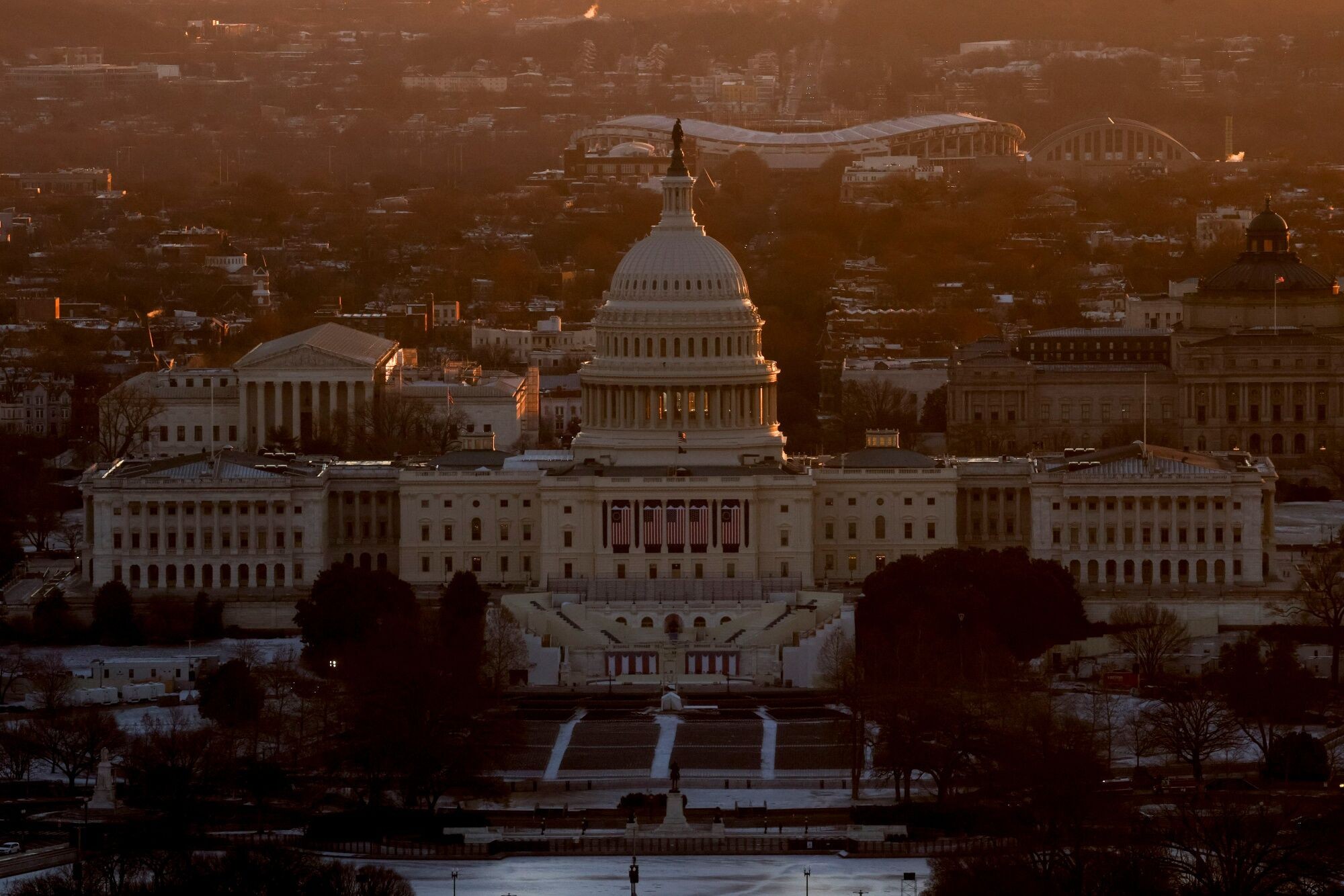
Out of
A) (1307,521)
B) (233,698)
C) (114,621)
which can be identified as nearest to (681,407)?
(1307,521)

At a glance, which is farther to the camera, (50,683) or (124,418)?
(124,418)

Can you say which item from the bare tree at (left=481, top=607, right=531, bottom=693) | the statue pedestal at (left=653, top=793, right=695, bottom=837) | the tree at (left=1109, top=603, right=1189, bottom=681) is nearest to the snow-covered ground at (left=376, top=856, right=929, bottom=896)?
the statue pedestal at (left=653, top=793, right=695, bottom=837)

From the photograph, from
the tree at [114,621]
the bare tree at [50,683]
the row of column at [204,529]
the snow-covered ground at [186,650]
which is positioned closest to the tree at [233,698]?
the bare tree at [50,683]

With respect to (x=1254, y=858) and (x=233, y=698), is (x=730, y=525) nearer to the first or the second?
(x=233, y=698)

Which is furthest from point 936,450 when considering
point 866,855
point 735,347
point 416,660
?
point 866,855

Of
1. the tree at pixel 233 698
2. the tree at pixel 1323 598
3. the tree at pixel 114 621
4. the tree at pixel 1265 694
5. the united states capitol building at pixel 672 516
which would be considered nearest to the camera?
the tree at pixel 1265 694

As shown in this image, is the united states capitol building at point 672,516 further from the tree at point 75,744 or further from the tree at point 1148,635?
the tree at point 75,744
